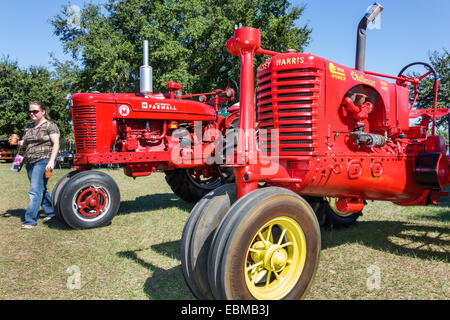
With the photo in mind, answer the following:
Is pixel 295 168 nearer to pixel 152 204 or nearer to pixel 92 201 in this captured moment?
pixel 92 201

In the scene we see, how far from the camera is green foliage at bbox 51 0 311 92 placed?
18047mm

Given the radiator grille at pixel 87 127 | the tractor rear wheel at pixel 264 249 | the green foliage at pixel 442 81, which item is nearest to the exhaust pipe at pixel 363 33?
the tractor rear wheel at pixel 264 249

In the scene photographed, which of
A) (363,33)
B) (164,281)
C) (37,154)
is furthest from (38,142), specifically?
(363,33)

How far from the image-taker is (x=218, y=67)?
20672mm

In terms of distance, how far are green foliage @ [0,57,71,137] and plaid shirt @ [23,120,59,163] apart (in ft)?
70.4

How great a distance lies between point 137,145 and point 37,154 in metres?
1.48

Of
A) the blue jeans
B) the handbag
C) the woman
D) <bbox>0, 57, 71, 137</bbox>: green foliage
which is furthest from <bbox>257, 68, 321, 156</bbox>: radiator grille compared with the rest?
<bbox>0, 57, 71, 137</bbox>: green foliage

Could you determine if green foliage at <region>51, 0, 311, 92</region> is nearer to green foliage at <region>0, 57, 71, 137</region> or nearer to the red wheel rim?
green foliage at <region>0, 57, 71, 137</region>

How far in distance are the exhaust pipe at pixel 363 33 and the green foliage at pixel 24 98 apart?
80.7 ft

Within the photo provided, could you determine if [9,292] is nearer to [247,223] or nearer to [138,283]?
[138,283]

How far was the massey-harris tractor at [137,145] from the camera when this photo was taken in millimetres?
4988

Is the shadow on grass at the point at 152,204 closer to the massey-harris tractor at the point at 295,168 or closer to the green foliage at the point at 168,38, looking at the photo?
the massey-harris tractor at the point at 295,168
